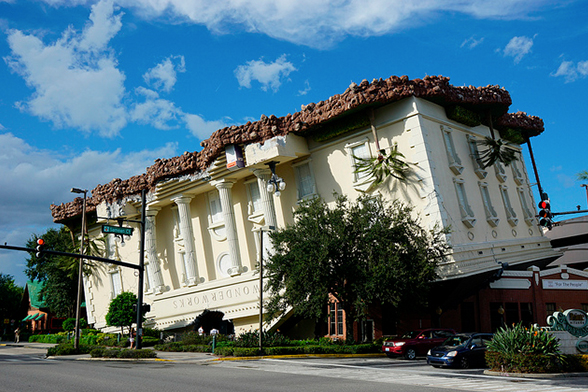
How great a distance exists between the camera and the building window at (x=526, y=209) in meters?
43.2

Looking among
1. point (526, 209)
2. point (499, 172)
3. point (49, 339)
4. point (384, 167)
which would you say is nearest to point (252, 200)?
point (384, 167)

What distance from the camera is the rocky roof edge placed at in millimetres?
34781

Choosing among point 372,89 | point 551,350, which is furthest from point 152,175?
point 551,350

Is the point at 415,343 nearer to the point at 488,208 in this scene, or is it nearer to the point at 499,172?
the point at 488,208

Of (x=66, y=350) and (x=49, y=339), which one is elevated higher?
(x=49, y=339)

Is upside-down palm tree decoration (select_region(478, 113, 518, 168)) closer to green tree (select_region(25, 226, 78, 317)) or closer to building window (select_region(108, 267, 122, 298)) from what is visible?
building window (select_region(108, 267, 122, 298))

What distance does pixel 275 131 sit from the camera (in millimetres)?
39438

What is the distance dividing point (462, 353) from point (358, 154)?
17683mm

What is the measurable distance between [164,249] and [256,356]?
84.8ft

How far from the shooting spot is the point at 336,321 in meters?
38.5

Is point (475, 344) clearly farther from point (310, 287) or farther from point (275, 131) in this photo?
point (275, 131)

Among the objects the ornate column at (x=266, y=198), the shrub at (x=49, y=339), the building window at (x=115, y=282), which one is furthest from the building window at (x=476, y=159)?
the shrub at (x=49, y=339)

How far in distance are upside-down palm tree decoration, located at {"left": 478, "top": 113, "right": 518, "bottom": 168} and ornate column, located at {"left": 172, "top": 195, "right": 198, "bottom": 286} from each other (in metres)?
23.6

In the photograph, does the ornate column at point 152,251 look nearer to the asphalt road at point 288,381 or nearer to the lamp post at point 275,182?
the lamp post at point 275,182
